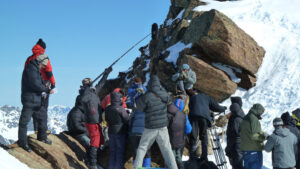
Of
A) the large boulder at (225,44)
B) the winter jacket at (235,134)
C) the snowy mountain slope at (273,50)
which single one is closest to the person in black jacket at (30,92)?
the winter jacket at (235,134)

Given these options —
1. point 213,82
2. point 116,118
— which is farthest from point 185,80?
point 213,82

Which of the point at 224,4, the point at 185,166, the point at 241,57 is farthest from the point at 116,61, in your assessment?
the point at 224,4

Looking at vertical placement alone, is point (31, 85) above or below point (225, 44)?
below

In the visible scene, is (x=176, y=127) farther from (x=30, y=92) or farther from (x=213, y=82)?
(x=213, y=82)

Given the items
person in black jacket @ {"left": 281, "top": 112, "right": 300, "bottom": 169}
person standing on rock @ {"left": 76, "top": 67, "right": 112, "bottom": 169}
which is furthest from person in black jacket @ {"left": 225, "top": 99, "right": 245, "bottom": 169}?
person standing on rock @ {"left": 76, "top": 67, "right": 112, "bottom": 169}

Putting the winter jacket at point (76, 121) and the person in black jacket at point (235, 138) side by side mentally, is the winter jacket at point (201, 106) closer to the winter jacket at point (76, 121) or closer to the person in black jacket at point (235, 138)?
the person in black jacket at point (235, 138)

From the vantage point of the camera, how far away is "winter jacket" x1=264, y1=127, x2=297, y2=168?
7133 mm

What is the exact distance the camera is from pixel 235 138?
817cm

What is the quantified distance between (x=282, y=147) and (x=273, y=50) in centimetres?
1047

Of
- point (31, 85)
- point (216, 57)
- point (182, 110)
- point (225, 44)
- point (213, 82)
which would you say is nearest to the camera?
point (31, 85)

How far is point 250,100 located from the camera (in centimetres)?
1411

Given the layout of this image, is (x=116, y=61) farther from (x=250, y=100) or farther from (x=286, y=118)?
(x=286, y=118)

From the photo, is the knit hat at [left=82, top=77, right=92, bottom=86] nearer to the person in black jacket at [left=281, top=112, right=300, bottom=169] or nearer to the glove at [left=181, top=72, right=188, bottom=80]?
the glove at [left=181, top=72, right=188, bottom=80]

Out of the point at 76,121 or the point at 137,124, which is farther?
the point at 76,121
